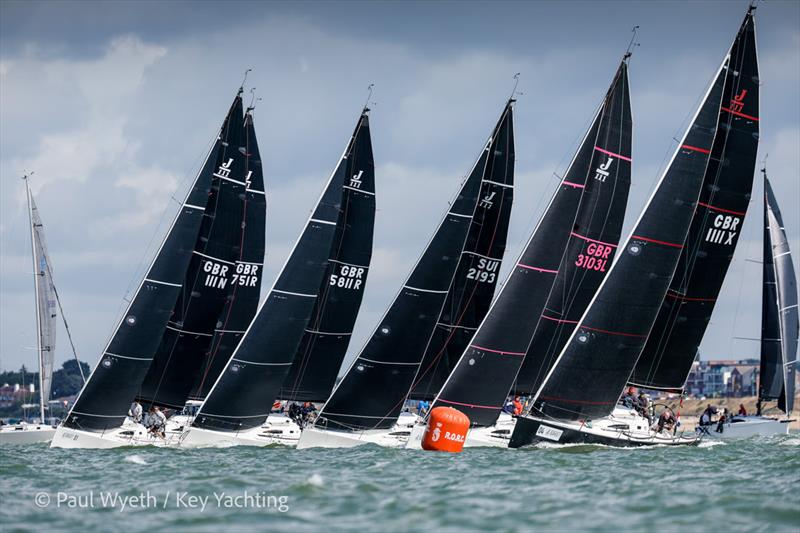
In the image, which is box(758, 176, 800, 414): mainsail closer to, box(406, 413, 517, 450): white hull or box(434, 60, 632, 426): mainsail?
box(434, 60, 632, 426): mainsail

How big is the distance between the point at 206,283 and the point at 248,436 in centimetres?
667

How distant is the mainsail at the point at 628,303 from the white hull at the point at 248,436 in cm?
948

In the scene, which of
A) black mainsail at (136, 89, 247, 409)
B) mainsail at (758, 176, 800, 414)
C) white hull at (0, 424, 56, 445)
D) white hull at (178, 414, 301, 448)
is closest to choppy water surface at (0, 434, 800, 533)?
white hull at (178, 414, 301, 448)

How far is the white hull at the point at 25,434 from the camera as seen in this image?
4862 centimetres

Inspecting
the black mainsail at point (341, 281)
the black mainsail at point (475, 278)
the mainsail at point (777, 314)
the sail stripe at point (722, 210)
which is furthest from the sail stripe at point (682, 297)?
the mainsail at point (777, 314)

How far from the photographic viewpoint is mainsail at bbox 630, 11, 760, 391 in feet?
121

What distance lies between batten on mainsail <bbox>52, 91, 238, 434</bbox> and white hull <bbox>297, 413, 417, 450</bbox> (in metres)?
6.03


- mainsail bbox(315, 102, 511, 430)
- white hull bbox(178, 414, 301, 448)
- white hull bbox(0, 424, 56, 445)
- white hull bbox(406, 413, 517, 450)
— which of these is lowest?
white hull bbox(0, 424, 56, 445)

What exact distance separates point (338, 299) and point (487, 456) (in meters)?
12.3

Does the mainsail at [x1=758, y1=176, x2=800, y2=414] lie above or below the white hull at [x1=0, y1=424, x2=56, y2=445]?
above

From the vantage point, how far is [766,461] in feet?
97.8

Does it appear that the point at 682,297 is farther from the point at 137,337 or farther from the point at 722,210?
the point at 137,337

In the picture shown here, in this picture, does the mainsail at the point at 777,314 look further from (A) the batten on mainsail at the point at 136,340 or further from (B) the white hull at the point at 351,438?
(A) the batten on mainsail at the point at 136,340

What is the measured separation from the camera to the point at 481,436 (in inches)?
1425
